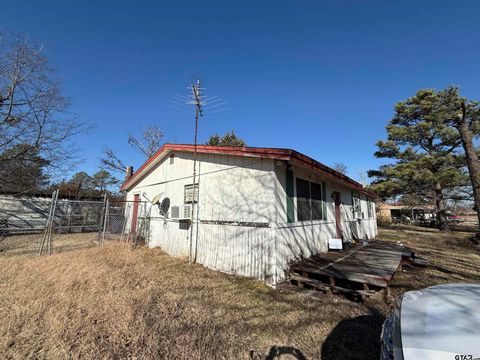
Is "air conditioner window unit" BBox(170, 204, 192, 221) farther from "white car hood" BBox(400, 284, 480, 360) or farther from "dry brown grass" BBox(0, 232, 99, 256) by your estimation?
"white car hood" BBox(400, 284, 480, 360)

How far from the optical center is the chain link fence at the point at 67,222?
423 inches

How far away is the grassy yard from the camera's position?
294 centimetres

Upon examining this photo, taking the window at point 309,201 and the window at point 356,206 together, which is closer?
the window at point 309,201

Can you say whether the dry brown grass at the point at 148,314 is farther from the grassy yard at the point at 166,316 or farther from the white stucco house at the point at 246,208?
the white stucco house at the point at 246,208

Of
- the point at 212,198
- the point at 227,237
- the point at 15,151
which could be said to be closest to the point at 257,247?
the point at 227,237

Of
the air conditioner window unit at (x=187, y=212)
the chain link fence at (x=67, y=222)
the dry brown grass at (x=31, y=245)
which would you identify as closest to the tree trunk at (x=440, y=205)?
the air conditioner window unit at (x=187, y=212)

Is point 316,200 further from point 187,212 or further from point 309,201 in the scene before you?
point 187,212

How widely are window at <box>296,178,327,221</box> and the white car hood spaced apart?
4165 mm

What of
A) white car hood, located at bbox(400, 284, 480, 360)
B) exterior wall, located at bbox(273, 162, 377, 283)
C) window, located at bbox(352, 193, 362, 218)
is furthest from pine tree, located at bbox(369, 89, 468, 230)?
white car hood, located at bbox(400, 284, 480, 360)

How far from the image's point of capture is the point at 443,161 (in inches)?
683

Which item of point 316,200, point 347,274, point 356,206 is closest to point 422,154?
point 356,206

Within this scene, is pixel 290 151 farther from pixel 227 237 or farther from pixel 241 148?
pixel 227 237

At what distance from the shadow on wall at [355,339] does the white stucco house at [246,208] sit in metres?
1.91

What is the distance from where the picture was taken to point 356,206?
1236cm
